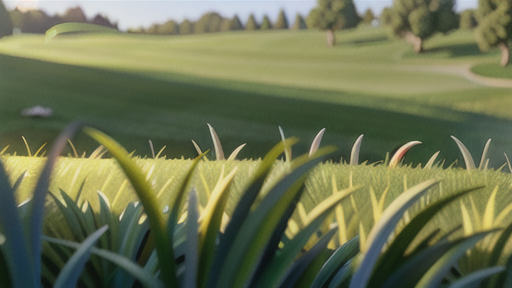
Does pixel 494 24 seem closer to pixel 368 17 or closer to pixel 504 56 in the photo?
pixel 504 56

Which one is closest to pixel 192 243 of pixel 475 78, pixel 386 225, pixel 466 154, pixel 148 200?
pixel 148 200

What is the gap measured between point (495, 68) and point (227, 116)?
142 centimetres

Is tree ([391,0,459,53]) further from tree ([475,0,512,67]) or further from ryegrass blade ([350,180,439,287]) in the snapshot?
ryegrass blade ([350,180,439,287])

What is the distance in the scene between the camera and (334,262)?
750 mm

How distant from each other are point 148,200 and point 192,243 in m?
0.09

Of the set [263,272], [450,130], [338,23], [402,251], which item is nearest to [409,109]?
[450,130]

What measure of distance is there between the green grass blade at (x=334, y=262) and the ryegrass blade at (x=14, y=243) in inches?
19.5

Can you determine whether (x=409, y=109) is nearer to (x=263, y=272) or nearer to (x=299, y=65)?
(x=299, y=65)

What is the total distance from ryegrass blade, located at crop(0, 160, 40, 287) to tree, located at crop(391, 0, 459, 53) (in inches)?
68.2

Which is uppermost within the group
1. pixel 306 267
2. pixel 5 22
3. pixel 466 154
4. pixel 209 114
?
pixel 5 22

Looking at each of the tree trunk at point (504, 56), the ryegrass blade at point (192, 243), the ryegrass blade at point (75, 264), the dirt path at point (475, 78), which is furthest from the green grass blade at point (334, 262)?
the tree trunk at point (504, 56)

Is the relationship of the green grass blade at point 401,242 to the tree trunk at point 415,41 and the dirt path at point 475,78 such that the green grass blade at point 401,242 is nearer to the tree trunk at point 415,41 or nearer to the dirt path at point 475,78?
the dirt path at point 475,78

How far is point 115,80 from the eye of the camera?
2.32 m

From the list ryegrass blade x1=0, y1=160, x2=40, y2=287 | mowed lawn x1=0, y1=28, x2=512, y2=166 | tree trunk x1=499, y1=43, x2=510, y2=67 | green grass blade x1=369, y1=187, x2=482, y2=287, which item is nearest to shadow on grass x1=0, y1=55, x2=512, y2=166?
mowed lawn x1=0, y1=28, x2=512, y2=166
